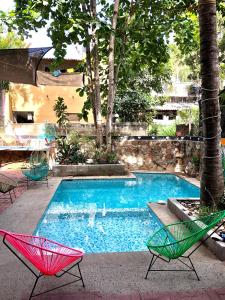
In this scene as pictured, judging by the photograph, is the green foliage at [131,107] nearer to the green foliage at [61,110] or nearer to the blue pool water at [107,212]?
the green foliage at [61,110]

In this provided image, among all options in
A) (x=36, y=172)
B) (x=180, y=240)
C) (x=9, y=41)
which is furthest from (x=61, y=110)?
(x=180, y=240)

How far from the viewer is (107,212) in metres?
7.37

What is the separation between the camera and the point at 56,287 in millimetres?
Result: 3211

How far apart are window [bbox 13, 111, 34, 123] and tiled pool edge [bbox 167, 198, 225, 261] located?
16725mm

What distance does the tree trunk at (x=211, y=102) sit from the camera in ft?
16.0

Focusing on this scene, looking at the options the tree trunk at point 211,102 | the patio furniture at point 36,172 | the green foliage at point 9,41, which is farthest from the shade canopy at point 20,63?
the green foliage at point 9,41

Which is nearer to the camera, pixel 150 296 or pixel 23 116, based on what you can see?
pixel 150 296

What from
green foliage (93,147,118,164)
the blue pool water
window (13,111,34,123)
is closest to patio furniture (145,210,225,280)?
the blue pool water

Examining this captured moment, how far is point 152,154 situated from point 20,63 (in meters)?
7.84

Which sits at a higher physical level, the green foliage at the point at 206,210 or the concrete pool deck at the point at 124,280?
the green foliage at the point at 206,210

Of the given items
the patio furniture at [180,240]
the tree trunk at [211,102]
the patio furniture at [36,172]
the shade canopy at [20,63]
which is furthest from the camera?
the patio furniture at [36,172]

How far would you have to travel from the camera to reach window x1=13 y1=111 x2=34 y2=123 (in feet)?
69.8

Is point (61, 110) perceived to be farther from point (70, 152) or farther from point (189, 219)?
point (189, 219)

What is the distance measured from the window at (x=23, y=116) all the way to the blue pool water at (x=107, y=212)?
12408 millimetres
